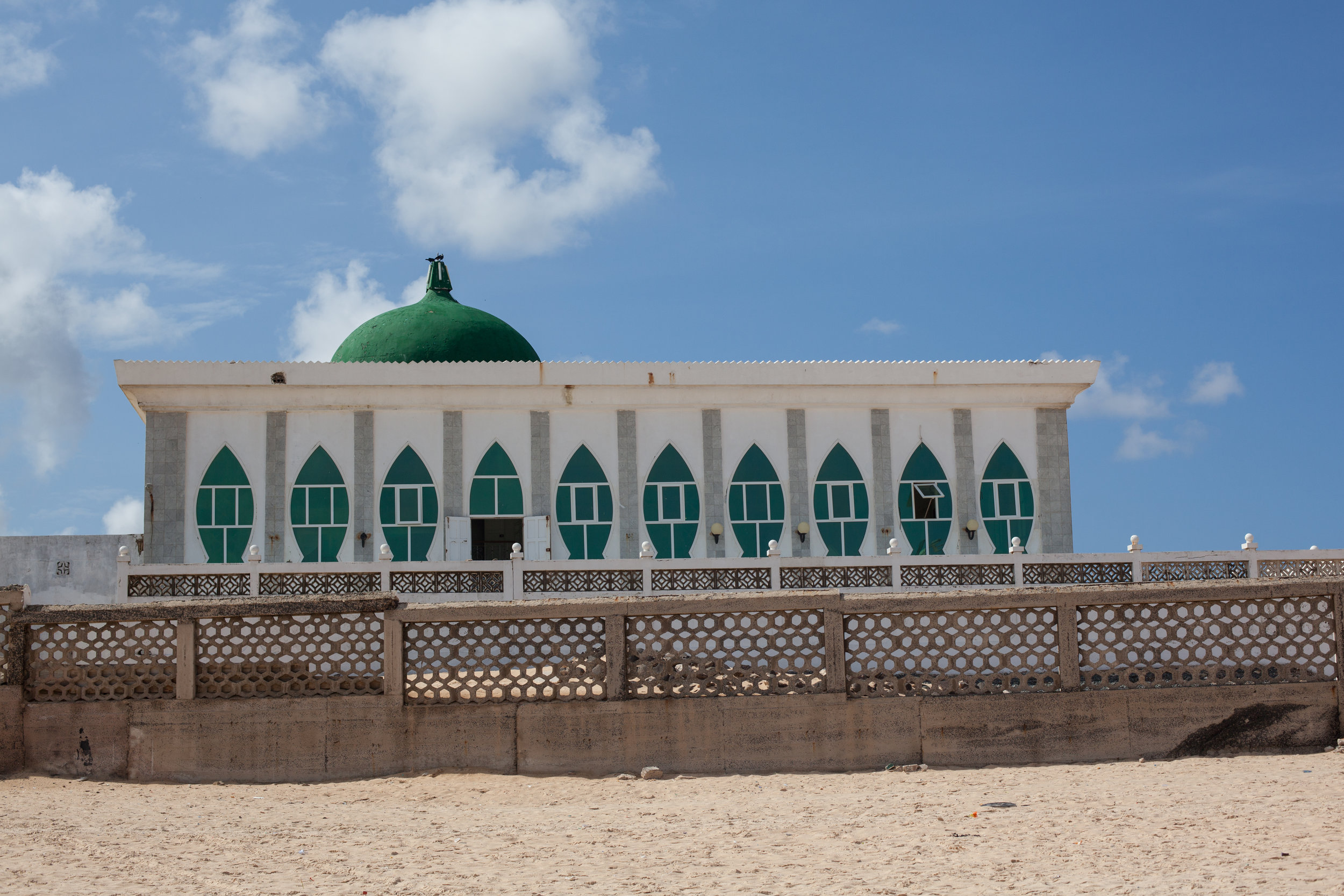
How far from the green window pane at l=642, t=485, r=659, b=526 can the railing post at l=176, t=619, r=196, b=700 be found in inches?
427

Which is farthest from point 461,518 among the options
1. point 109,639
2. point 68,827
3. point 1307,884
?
point 1307,884

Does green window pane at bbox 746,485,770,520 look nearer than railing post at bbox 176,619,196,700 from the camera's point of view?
No

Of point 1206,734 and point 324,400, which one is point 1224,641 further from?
point 324,400

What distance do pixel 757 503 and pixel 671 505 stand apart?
137 cm

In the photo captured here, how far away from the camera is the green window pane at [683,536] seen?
58.4 feet

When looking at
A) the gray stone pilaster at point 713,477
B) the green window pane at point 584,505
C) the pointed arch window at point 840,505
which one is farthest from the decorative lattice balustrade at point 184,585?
the pointed arch window at point 840,505

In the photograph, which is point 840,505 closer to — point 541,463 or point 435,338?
point 541,463

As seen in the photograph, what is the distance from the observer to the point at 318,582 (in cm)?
1402

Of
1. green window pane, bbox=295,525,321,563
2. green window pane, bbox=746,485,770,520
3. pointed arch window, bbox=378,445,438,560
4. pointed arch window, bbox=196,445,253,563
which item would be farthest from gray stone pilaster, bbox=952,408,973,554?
pointed arch window, bbox=196,445,253,563

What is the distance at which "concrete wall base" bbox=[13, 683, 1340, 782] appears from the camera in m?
7.18

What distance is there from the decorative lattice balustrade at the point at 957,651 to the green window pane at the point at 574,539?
1033 cm

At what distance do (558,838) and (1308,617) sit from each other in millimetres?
5338

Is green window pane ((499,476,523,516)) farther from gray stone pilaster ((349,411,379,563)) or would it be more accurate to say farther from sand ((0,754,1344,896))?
sand ((0,754,1344,896))

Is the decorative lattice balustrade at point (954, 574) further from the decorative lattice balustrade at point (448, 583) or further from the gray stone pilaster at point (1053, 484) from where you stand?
the decorative lattice balustrade at point (448, 583)
